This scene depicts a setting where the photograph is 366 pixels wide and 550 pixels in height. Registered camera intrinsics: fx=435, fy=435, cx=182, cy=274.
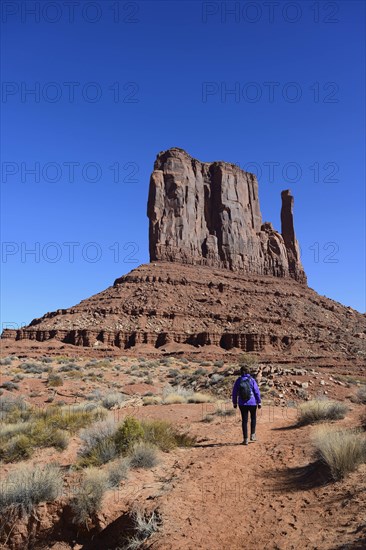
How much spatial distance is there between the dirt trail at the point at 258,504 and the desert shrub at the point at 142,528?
0.44 ft

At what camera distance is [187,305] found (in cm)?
6191

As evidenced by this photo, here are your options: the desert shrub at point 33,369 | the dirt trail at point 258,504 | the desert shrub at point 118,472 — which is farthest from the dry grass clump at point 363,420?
the desert shrub at point 33,369

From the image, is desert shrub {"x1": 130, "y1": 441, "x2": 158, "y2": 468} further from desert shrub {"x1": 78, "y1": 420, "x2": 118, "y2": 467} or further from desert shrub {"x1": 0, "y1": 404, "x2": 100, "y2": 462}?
desert shrub {"x1": 0, "y1": 404, "x2": 100, "y2": 462}

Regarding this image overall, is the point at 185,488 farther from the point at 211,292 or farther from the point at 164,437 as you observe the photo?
the point at 211,292

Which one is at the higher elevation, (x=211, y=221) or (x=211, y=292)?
(x=211, y=221)

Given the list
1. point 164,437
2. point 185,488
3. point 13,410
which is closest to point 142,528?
point 185,488

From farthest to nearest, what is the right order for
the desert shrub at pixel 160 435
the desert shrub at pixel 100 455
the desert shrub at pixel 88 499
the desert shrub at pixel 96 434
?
the desert shrub at pixel 96 434, the desert shrub at pixel 160 435, the desert shrub at pixel 100 455, the desert shrub at pixel 88 499

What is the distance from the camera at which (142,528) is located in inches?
215

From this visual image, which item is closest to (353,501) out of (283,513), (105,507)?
(283,513)

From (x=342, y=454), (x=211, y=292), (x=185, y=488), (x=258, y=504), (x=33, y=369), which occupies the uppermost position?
(x=211, y=292)

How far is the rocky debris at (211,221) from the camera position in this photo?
78.1 m

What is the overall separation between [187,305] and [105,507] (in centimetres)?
5535

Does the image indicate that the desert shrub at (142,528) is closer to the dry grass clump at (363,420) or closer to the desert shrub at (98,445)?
the desert shrub at (98,445)

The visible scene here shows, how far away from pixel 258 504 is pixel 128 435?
3.77m
